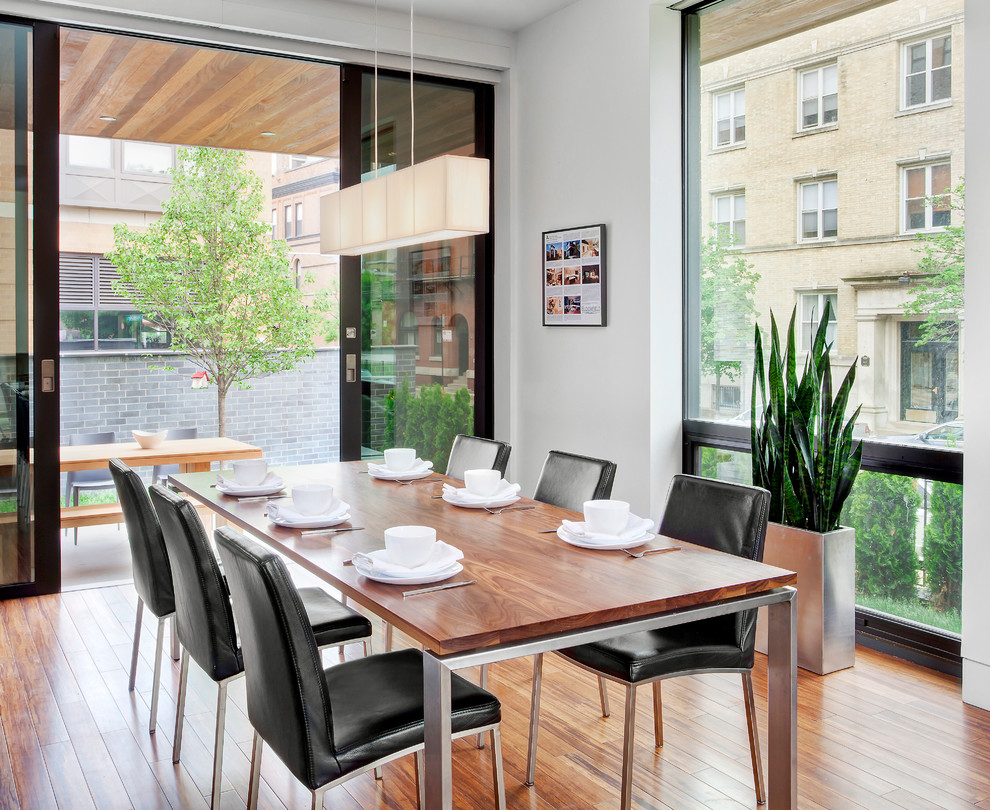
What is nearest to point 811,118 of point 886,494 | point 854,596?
point 886,494

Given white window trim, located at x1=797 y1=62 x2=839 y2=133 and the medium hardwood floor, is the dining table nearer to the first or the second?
the medium hardwood floor

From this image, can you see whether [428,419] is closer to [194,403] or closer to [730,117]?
[730,117]

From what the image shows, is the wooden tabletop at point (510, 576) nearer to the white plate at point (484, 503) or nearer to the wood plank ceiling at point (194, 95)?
the white plate at point (484, 503)

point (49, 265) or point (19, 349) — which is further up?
point (49, 265)

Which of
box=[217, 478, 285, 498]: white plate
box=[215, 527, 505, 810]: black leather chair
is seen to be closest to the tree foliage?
box=[217, 478, 285, 498]: white plate

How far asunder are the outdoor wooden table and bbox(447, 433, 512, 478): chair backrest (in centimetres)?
210

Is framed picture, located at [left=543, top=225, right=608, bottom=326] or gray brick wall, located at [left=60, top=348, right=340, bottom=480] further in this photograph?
gray brick wall, located at [left=60, top=348, right=340, bottom=480]

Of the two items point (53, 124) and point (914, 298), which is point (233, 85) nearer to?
point (53, 124)

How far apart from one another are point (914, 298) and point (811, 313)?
17.6 inches

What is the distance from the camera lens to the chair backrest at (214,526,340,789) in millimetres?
1684

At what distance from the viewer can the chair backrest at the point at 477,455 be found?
136 inches

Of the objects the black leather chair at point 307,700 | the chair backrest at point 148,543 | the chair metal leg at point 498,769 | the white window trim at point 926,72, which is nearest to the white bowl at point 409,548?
the black leather chair at point 307,700

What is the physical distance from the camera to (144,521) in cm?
271

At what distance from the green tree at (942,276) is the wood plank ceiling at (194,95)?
125 inches
